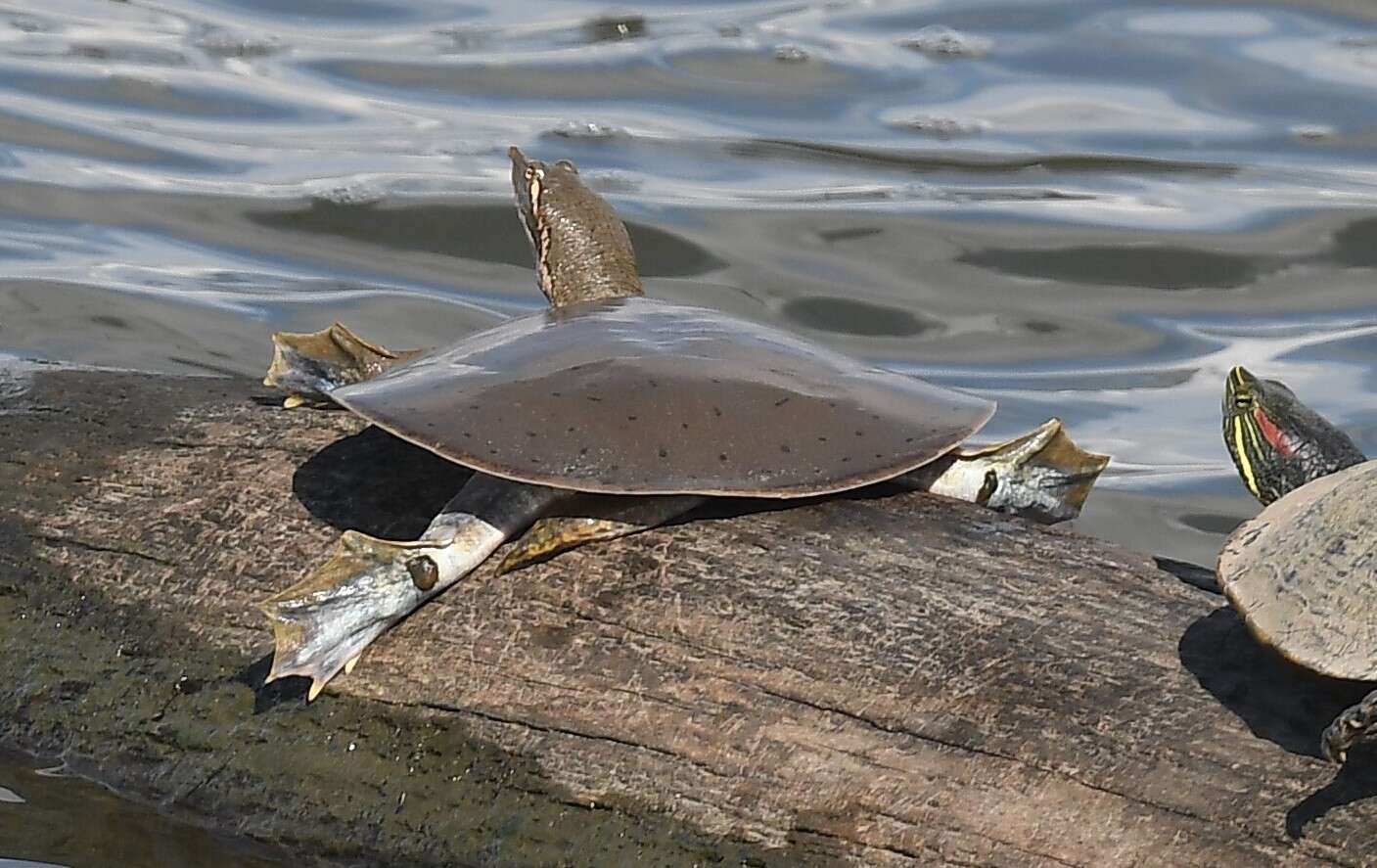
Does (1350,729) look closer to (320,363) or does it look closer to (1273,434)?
(1273,434)

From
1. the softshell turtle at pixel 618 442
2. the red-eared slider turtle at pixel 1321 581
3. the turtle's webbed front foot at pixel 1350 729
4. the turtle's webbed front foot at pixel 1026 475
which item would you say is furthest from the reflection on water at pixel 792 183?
the turtle's webbed front foot at pixel 1350 729

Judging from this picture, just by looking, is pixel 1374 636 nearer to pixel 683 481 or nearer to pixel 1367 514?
pixel 1367 514

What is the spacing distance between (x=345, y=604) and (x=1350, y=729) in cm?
98

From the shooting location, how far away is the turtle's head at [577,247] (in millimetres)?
2625

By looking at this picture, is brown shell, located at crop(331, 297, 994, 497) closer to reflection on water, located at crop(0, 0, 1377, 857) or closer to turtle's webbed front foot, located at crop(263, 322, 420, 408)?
turtle's webbed front foot, located at crop(263, 322, 420, 408)

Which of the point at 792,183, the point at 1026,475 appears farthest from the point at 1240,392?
the point at 792,183

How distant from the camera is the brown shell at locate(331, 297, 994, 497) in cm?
189

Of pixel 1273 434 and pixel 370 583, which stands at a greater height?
pixel 1273 434

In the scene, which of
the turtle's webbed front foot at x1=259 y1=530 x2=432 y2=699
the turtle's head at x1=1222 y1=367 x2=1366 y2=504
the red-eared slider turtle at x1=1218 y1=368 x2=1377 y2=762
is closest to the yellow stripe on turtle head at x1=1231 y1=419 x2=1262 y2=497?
the turtle's head at x1=1222 y1=367 x2=1366 y2=504

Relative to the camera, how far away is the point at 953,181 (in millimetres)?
5086

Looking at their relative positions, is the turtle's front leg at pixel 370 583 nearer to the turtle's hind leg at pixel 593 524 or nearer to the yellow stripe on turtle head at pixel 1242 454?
the turtle's hind leg at pixel 593 524

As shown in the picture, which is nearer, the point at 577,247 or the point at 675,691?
the point at 675,691

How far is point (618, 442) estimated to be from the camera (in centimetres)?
191

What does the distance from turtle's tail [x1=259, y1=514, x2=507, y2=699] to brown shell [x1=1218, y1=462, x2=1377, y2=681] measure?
80 centimetres
